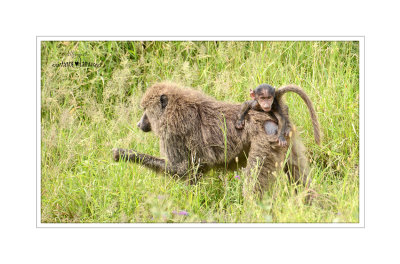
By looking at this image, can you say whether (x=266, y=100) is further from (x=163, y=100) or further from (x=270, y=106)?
(x=163, y=100)

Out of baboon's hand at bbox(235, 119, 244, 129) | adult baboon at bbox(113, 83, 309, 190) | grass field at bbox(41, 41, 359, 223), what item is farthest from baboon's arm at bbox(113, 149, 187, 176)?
baboon's hand at bbox(235, 119, 244, 129)

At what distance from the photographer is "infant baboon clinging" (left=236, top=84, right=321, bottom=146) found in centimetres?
517

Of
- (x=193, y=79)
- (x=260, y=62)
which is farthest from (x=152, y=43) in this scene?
(x=260, y=62)

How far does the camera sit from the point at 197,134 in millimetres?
5562

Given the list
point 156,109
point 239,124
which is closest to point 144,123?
point 156,109

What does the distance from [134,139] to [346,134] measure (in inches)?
96.2

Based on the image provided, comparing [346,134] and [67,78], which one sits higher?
[67,78]

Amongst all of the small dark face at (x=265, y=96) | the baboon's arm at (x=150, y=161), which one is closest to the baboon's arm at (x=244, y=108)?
the small dark face at (x=265, y=96)

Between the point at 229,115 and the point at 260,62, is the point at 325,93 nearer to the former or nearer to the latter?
the point at 260,62

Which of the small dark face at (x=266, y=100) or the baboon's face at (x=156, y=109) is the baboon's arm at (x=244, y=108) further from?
the baboon's face at (x=156, y=109)

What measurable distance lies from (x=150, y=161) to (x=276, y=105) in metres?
1.45

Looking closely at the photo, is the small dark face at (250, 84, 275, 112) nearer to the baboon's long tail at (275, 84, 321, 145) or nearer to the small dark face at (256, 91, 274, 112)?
the small dark face at (256, 91, 274, 112)

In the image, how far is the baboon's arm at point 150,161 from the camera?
5434 mm

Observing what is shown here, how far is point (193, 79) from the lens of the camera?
6246 mm
